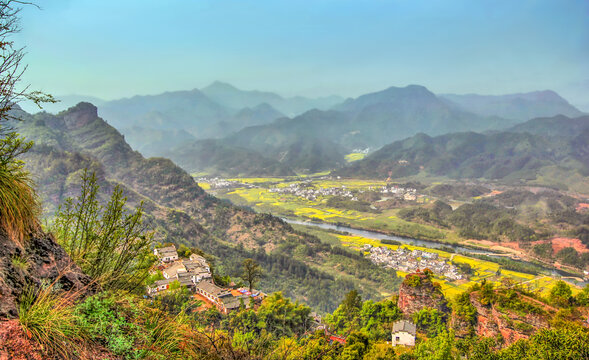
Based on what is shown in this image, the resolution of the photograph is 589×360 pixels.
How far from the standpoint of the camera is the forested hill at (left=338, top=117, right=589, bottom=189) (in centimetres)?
11281

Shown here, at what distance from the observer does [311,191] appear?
9700 centimetres

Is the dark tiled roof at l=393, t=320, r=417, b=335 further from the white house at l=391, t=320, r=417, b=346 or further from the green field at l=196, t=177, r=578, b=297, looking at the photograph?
the green field at l=196, t=177, r=578, b=297

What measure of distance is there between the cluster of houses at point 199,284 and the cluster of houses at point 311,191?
66677mm

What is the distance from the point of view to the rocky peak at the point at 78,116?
6862cm

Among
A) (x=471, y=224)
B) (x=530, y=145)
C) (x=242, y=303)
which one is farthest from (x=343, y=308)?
(x=530, y=145)

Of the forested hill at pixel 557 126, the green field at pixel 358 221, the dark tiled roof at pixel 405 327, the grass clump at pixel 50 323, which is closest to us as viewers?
the grass clump at pixel 50 323

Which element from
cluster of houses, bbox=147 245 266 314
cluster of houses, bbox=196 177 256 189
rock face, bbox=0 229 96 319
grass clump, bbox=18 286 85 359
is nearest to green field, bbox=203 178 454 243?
cluster of houses, bbox=196 177 256 189

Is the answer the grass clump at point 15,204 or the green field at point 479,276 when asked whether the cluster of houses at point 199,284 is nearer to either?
the grass clump at point 15,204

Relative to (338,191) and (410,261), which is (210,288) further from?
(338,191)

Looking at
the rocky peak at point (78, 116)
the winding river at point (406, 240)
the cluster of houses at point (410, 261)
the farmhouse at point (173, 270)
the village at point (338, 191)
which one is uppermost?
the rocky peak at point (78, 116)

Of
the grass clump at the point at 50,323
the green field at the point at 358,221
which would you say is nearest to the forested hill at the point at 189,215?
the green field at the point at 358,221

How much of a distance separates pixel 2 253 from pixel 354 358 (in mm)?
10738

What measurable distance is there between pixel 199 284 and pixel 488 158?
149 meters

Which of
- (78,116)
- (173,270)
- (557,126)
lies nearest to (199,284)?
(173,270)
